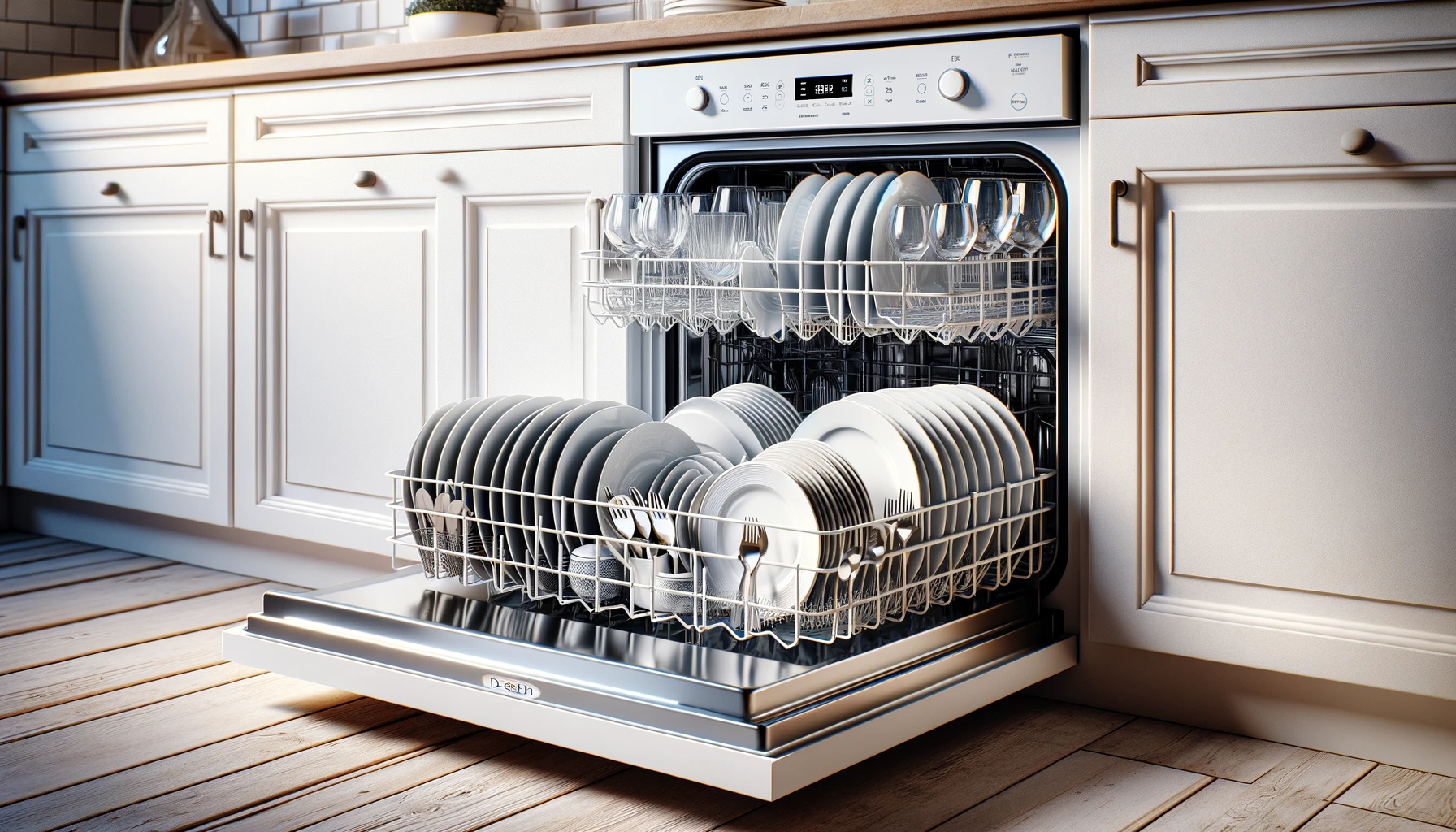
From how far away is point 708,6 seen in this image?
2234mm

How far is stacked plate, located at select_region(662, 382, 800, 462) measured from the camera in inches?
74.7

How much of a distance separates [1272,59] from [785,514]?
0.78m

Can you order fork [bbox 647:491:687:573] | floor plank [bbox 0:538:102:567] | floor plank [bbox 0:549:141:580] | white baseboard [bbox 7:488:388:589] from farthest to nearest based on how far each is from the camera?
floor plank [bbox 0:538:102:567] → floor plank [bbox 0:549:141:580] → white baseboard [bbox 7:488:388:589] → fork [bbox 647:491:687:573]

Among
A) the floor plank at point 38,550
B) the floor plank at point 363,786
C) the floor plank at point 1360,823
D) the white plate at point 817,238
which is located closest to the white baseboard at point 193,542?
the floor plank at point 38,550

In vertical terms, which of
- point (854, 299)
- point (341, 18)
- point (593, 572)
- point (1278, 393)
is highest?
point (341, 18)

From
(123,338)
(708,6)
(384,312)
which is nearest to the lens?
(708,6)

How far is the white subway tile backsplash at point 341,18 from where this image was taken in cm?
327

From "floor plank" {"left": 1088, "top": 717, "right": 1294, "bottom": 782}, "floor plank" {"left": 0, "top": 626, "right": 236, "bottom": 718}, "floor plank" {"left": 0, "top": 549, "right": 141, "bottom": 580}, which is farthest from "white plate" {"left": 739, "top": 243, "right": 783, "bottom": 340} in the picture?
"floor plank" {"left": 0, "top": 549, "right": 141, "bottom": 580}

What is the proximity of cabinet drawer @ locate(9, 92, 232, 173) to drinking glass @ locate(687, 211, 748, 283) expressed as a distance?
1.20 meters

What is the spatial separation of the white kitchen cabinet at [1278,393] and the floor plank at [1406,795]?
0.41 feet

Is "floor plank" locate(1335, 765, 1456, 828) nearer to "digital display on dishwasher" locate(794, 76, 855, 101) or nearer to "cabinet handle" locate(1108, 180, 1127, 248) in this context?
"cabinet handle" locate(1108, 180, 1127, 248)

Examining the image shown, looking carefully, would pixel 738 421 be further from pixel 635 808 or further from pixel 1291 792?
pixel 1291 792

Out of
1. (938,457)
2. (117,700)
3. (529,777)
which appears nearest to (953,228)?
(938,457)

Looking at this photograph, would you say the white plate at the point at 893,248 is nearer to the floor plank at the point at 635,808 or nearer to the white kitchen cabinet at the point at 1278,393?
the white kitchen cabinet at the point at 1278,393
